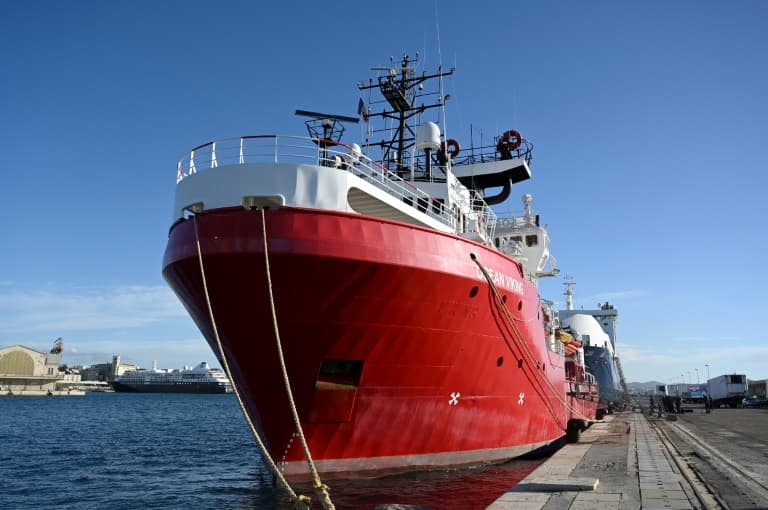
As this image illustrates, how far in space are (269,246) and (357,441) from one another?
4338 millimetres

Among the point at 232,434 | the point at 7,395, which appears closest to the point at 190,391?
the point at 7,395

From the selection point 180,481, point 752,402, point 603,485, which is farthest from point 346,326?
point 752,402

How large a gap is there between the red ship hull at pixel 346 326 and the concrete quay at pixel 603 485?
2850mm

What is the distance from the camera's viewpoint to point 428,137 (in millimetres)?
16203

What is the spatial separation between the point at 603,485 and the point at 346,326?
5.14m

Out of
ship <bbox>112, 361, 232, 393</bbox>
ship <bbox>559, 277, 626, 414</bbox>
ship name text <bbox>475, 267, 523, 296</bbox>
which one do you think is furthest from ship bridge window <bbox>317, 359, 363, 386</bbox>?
ship <bbox>112, 361, 232, 393</bbox>

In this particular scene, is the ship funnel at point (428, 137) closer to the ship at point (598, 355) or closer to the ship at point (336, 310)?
the ship at point (336, 310)

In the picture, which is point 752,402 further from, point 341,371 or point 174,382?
point 174,382

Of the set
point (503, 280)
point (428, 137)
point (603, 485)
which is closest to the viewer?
point (603, 485)

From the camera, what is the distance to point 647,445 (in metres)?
15.3

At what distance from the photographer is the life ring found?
74.0ft

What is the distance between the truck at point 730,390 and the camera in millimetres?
63531

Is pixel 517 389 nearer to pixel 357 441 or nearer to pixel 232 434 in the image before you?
pixel 357 441

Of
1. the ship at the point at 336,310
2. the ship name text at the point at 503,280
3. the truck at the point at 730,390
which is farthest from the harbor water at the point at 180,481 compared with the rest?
the truck at the point at 730,390
